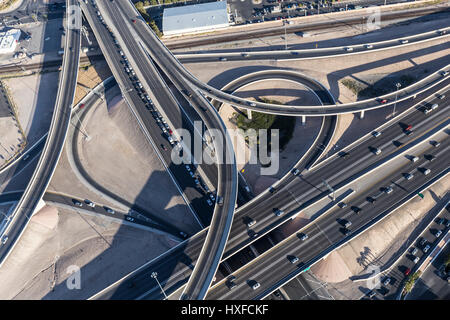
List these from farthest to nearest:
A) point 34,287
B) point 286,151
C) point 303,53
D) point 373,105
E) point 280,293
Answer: point 303,53, point 286,151, point 373,105, point 34,287, point 280,293

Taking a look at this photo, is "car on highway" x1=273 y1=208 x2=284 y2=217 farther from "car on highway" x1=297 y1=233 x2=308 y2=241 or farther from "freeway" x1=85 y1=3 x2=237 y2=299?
"freeway" x1=85 y1=3 x2=237 y2=299

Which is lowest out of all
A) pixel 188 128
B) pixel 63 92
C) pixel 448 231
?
pixel 448 231

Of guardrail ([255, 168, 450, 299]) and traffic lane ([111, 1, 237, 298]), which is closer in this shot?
traffic lane ([111, 1, 237, 298])

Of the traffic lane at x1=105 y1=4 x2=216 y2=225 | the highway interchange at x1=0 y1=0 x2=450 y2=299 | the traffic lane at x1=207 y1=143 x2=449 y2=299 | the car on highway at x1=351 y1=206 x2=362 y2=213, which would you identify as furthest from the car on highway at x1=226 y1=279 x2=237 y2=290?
the car on highway at x1=351 y1=206 x2=362 y2=213

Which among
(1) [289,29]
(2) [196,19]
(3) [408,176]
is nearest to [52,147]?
(2) [196,19]

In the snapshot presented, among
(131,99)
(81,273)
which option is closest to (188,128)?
(131,99)

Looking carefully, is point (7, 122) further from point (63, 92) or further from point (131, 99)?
point (131, 99)

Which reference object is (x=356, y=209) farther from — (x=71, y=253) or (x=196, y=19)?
A: (x=196, y=19)
